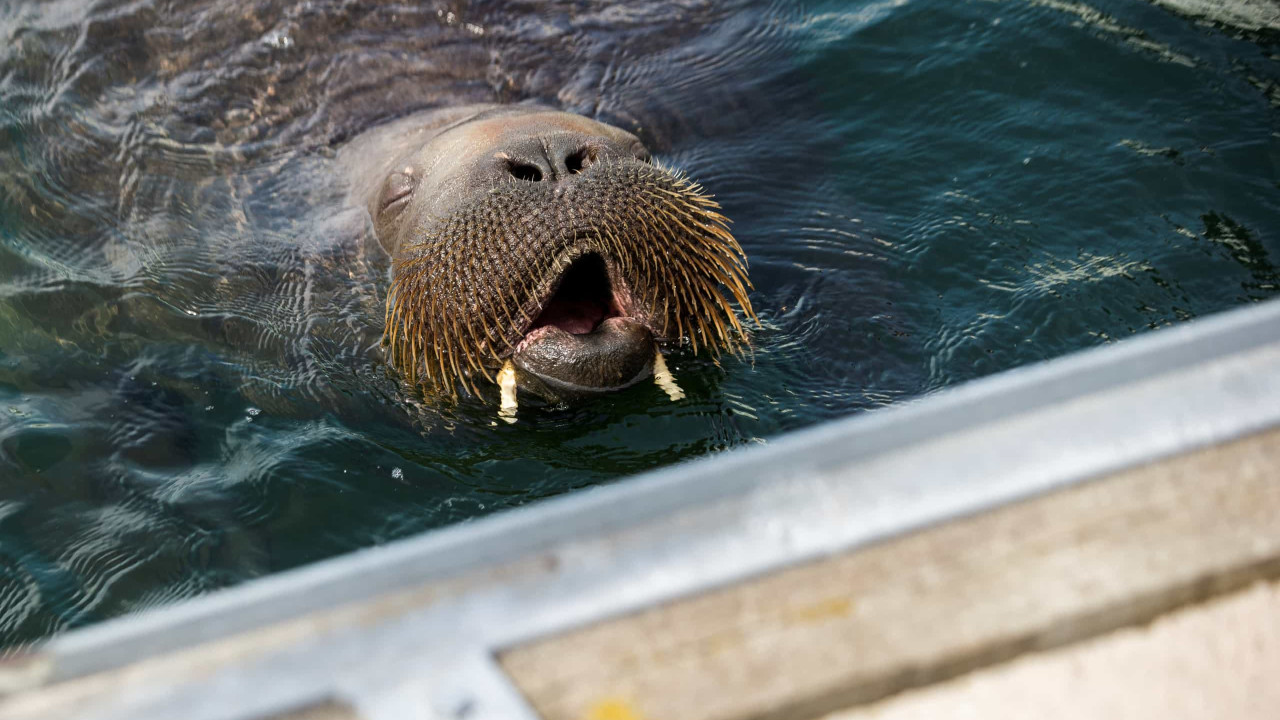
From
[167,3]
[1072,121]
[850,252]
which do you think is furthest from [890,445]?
[167,3]

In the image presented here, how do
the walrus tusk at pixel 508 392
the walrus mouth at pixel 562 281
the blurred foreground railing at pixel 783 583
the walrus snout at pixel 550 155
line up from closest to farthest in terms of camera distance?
1. the blurred foreground railing at pixel 783 583
2. the walrus mouth at pixel 562 281
3. the walrus snout at pixel 550 155
4. the walrus tusk at pixel 508 392

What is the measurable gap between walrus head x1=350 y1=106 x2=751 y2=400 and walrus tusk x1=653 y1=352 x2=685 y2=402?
0.02 meters

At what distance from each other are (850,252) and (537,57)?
222 centimetres

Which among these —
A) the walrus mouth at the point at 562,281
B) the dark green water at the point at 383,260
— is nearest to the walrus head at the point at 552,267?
the walrus mouth at the point at 562,281

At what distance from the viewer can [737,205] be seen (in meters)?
6.07

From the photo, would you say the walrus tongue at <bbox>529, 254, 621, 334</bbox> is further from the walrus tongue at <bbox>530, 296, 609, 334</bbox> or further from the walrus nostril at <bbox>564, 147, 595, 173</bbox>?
the walrus nostril at <bbox>564, 147, 595, 173</bbox>

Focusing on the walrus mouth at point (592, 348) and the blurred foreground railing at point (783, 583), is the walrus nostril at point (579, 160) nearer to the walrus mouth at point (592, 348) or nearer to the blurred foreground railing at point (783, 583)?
the walrus mouth at point (592, 348)

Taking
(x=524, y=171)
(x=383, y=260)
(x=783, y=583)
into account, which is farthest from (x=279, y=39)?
(x=783, y=583)

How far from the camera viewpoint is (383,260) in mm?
5098

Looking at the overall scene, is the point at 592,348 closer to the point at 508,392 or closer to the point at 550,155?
the point at 508,392

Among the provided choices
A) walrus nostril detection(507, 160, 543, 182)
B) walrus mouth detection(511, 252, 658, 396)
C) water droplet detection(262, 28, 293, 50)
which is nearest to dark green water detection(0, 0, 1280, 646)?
water droplet detection(262, 28, 293, 50)

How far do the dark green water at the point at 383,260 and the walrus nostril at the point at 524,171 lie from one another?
2.88 ft

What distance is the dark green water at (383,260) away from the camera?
4.47 meters

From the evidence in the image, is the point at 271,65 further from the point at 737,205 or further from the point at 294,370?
the point at 737,205
